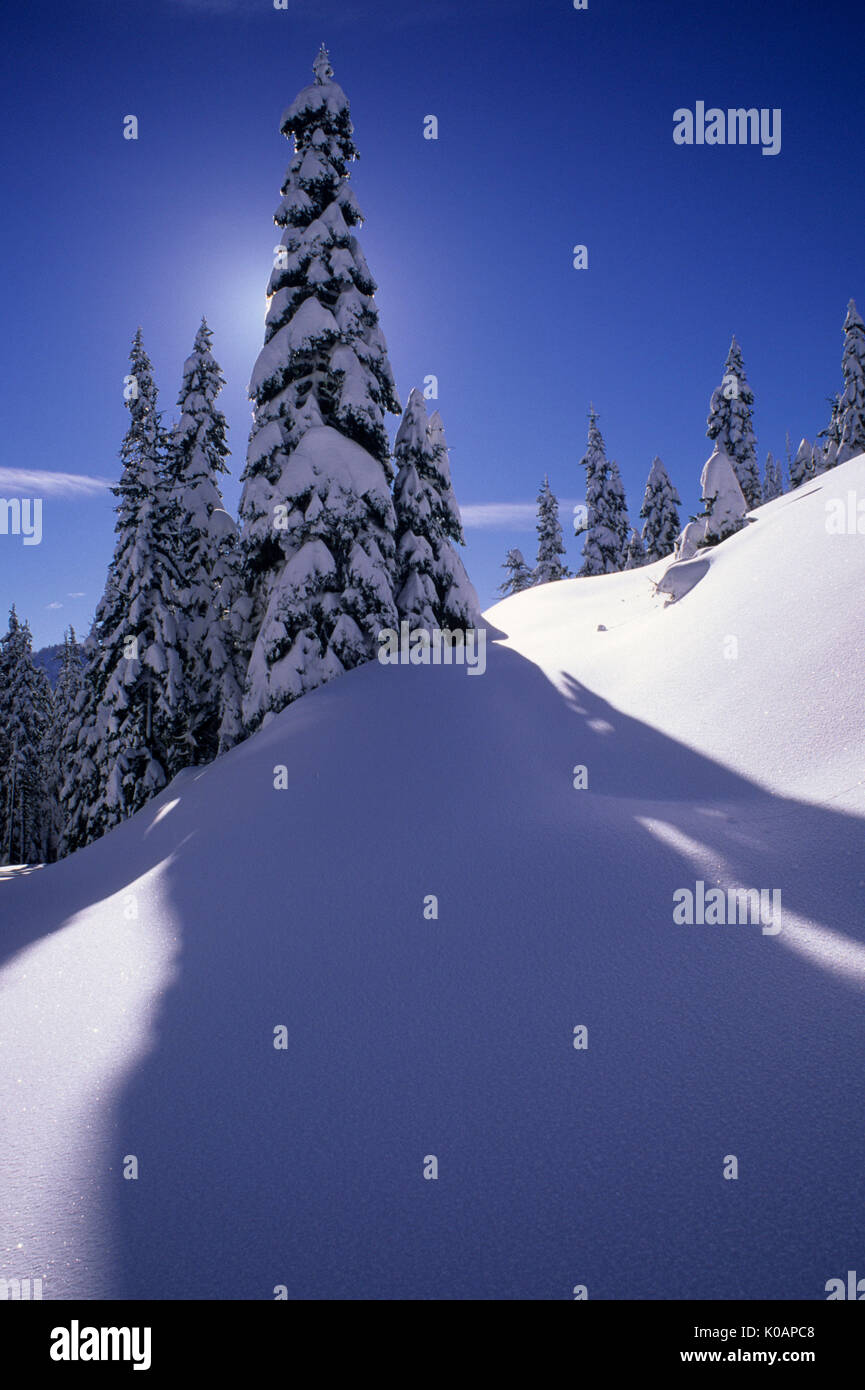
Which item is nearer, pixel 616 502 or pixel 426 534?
pixel 426 534

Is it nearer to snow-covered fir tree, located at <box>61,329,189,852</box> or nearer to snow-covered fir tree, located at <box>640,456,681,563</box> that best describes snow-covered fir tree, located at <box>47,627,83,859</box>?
snow-covered fir tree, located at <box>61,329,189,852</box>

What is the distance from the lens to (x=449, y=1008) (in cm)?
404

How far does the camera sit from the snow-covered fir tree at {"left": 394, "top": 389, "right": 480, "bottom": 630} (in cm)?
1722

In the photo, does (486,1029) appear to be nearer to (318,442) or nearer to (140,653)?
(318,442)

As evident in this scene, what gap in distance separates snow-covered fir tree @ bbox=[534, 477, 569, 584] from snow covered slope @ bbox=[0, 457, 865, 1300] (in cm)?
3666

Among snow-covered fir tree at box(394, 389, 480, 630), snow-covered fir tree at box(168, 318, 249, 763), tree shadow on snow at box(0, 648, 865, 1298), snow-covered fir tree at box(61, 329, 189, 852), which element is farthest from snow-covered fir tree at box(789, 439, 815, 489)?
tree shadow on snow at box(0, 648, 865, 1298)

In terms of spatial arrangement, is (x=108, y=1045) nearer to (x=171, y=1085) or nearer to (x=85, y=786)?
(x=171, y=1085)

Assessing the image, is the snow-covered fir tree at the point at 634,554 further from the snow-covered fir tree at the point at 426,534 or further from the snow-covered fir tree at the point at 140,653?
the snow-covered fir tree at the point at 140,653

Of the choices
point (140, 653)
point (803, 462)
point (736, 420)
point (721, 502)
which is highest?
point (803, 462)

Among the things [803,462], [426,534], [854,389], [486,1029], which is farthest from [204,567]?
[803,462]

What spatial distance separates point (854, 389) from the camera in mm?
36719

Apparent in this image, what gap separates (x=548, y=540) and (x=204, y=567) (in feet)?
95.2

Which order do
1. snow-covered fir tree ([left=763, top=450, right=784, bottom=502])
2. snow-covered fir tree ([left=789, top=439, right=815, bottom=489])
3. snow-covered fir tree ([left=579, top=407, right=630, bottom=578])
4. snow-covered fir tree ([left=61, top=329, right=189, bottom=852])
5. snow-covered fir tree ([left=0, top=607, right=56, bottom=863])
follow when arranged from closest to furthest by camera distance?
1. snow-covered fir tree ([left=61, top=329, right=189, bottom=852])
2. snow-covered fir tree ([left=0, top=607, right=56, bottom=863])
3. snow-covered fir tree ([left=579, top=407, right=630, bottom=578])
4. snow-covered fir tree ([left=789, top=439, right=815, bottom=489])
5. snow-covered fir tree ([left=763, top=450, right=784, bottom=502])
